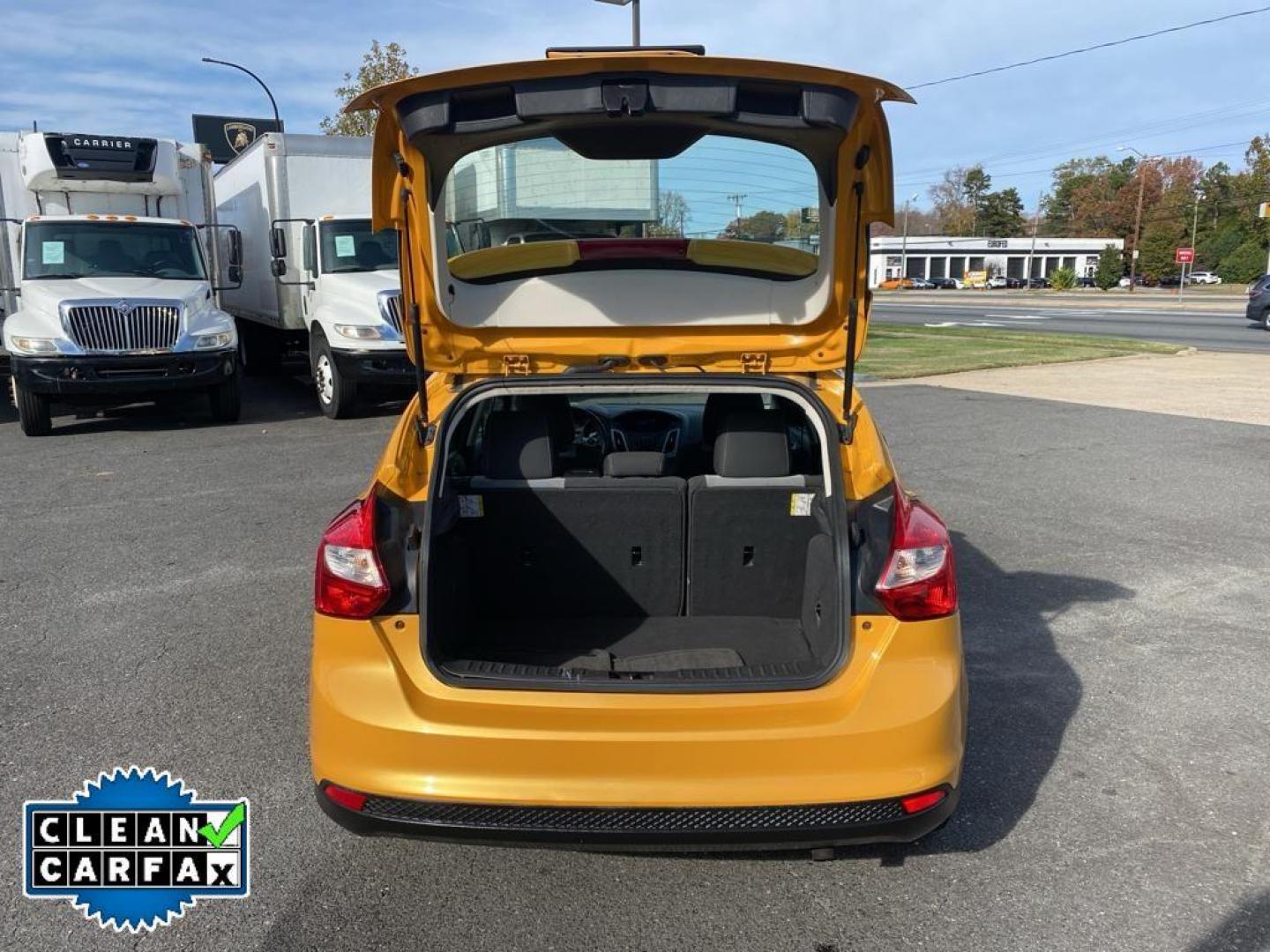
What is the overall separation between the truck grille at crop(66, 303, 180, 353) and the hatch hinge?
9.07m

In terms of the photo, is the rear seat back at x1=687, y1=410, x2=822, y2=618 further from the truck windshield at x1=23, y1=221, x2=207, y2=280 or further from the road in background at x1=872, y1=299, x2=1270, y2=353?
the road in background at x1=872, y1=299, x2=1270, y2=353

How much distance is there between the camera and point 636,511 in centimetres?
357

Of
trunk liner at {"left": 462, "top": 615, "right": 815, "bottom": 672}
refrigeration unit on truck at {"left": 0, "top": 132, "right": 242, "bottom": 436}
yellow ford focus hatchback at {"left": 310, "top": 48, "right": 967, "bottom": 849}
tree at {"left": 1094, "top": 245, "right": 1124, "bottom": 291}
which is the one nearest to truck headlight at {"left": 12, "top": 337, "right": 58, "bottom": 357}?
refrigeration unit on truck at {"left": 0, "top": 132, "right": 242, "bottom": 436}

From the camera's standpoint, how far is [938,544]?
2809mm

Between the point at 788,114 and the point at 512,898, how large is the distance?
2328 mm

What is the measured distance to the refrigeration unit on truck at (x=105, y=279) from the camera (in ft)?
35.0

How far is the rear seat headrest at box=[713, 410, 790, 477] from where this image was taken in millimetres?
3615

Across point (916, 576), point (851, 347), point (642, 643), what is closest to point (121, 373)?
point (642, 643)

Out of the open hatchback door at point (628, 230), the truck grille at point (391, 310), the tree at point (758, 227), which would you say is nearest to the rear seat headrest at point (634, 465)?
the open hatchback door at point (628, 230)

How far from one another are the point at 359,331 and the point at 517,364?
28.3ft

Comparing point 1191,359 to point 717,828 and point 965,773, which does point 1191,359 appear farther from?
point 717,828

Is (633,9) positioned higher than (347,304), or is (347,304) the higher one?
(633,9)

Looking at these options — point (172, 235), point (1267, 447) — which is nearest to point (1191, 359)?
point (1267, 447)

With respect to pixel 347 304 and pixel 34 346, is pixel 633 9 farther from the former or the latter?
pixel 34 346
